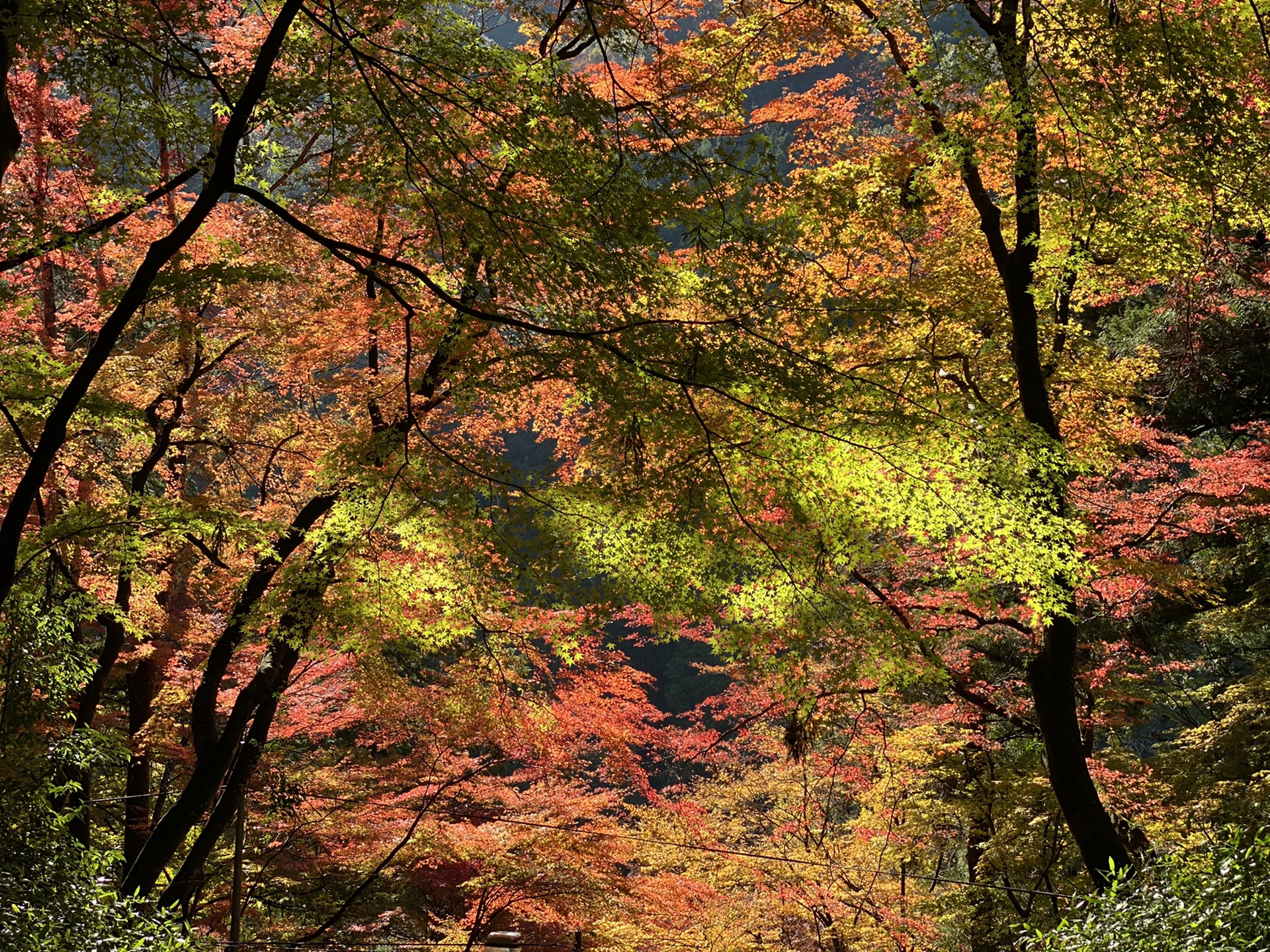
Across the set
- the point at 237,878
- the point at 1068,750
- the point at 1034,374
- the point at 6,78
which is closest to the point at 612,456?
the point at 1034,374

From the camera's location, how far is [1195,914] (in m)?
3.18

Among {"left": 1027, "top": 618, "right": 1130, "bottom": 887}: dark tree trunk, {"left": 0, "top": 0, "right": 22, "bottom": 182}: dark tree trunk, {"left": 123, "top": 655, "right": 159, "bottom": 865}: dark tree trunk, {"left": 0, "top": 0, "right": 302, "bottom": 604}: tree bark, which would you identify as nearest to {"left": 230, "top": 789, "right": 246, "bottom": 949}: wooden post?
{"left": 123, "top": 655, "right": 159, "bottom": 865}: dark tree trunk

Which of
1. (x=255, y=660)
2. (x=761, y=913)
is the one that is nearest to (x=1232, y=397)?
(x=761, y=913)

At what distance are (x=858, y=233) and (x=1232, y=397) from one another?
25.5 feet

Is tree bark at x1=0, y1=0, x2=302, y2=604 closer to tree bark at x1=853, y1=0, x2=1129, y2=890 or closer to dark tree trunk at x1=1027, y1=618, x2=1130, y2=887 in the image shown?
tree bark at x1=853, y1=0, x2=1129, y2=890

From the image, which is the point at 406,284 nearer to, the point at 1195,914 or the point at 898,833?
the point at 1195,914

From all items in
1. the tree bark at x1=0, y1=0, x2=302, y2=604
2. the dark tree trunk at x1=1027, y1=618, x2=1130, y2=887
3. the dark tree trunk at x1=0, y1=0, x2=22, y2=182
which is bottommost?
the dark tree trunk at x1=1027, y1=618, x2=1130, y2=887

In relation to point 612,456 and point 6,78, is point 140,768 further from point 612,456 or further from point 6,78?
point 6,78

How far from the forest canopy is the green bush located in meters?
0.03

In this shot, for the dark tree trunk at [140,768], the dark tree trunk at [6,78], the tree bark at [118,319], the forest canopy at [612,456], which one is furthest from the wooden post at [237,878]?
the dark tree trunk at [6,78]

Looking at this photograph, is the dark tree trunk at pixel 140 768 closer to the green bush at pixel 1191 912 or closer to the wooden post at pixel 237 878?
the wooden post at pixel 237 878

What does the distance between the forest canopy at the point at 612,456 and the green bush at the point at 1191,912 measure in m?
0.03

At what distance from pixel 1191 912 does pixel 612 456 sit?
13.0 ft

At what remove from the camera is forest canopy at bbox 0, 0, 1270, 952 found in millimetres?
4215
